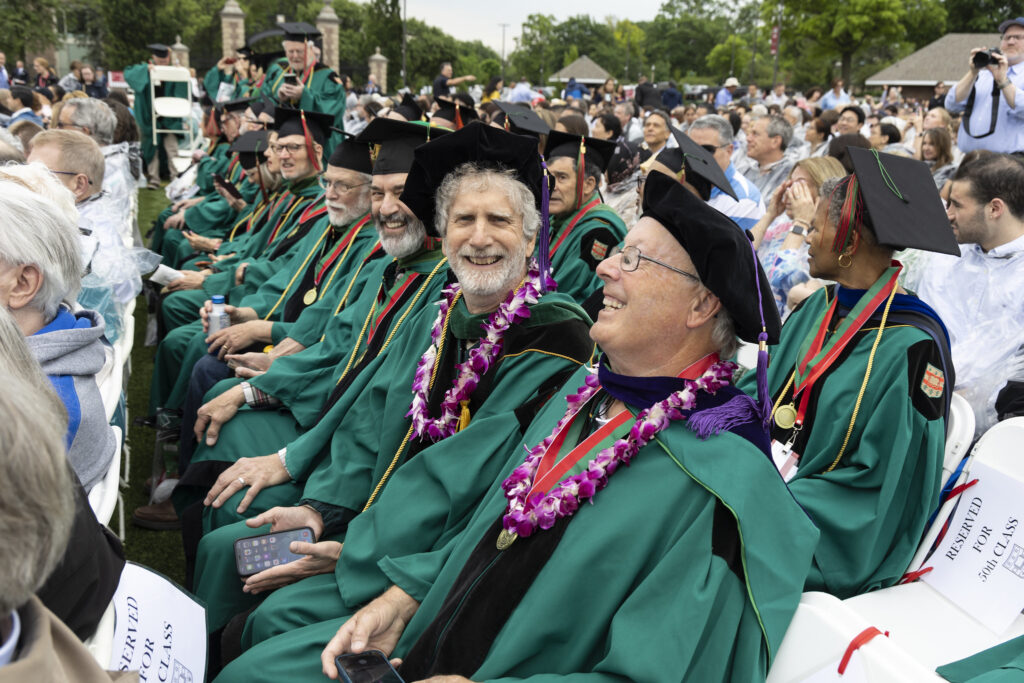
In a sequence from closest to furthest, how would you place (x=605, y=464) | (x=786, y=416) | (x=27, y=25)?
(x=605, y=464), (x=786, y=416), (x=27, y=25)

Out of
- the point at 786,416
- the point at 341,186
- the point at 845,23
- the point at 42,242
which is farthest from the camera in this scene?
the point at 845,23

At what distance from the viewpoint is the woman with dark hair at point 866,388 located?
9.40 ft

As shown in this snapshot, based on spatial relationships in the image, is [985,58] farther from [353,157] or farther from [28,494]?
[28,494]

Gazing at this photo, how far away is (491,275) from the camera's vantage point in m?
3.08

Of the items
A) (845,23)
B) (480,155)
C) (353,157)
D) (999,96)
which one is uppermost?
(845,23)

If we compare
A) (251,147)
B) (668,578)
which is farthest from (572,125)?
(668,578)

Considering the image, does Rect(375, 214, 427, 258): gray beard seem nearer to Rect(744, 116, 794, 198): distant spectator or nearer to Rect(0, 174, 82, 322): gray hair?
Rect(0, 174, 82, 322): gray hair

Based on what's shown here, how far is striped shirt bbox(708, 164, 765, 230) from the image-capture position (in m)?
6.40

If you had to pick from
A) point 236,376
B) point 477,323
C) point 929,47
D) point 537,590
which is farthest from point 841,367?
point 929,47

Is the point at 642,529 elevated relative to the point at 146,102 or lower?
elevated

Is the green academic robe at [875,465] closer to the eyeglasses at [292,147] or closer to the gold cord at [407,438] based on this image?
the gold cord at [407,438]

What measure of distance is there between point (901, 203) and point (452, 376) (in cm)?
190

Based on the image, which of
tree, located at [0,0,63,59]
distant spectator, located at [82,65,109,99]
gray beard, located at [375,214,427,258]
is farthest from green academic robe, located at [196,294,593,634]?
tree, located at [0,0,63,59]

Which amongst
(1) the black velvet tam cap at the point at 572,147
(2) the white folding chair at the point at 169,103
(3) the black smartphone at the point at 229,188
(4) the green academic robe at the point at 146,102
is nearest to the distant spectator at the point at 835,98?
(2) the white folding chair at the point at 169,103
